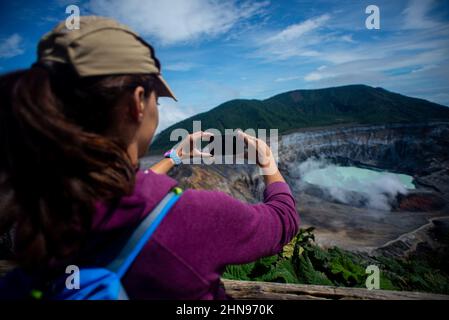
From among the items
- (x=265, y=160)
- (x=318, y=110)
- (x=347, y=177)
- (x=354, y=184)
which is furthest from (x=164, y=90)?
(x=318, y=110)

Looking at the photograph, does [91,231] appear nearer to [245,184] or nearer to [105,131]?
[105,131]

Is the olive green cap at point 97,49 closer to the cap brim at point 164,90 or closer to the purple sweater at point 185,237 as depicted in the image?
the cap brim at point 164,90

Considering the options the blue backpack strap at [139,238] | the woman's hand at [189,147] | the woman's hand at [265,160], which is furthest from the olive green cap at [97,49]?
the woman's hand at [189,147]

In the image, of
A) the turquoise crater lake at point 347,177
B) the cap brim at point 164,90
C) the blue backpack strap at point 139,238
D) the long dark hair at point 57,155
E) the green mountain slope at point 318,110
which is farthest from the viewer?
the green mountain slope at point 318,110

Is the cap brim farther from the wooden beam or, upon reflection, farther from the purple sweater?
the wooden beam

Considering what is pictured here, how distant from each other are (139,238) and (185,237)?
18 cm

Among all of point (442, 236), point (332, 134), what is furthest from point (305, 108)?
point (442, 236)

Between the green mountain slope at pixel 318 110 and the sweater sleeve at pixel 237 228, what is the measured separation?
98371 mm

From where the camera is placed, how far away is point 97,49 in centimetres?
116

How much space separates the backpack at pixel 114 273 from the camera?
1.18m

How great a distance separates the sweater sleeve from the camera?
1255 mm

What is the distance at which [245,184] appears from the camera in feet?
89.6

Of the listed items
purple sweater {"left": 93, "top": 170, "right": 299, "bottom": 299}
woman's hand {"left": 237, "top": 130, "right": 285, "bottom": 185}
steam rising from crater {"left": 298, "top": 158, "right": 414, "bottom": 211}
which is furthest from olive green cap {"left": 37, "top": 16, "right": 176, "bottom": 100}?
steam rising from crater {"left": 298, "top": 158, "right": 414, "bottom": 211}

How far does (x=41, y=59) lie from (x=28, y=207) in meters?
0.58
